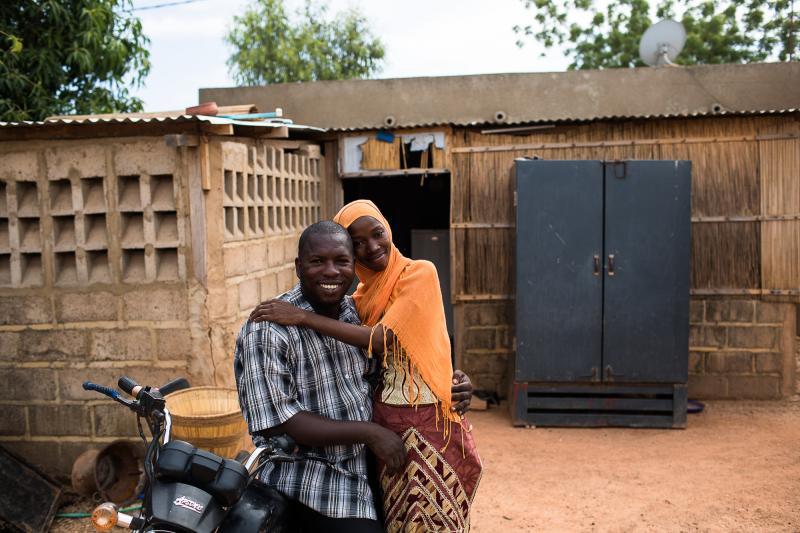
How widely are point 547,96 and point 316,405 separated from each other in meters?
5.83

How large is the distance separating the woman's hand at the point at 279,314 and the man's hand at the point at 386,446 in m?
0.38

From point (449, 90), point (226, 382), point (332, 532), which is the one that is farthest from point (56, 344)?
point (449, 90)

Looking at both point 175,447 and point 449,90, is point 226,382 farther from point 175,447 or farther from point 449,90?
point 449,90

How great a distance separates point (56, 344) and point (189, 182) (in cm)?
136

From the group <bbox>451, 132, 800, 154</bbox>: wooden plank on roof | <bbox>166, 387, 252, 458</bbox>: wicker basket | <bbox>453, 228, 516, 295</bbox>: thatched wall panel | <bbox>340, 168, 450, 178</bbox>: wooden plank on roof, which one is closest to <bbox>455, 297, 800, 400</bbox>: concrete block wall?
<bbox>453, 228, 516, 295</bbox>: thatched wall panel

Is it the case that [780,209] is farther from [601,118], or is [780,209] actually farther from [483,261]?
[483,261]

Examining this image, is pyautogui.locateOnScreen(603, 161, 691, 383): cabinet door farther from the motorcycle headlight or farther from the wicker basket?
the motorcycle headlight

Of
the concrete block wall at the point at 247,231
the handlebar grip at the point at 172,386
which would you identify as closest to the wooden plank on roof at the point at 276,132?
the concrete block wall at the point at 247,231

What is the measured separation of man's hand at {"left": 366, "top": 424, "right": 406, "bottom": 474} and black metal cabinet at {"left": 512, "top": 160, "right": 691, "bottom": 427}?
441 centimetres

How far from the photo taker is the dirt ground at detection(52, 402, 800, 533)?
4.45 meters

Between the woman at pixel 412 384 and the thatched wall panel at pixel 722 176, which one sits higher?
the thatched wall panel at pixel 722 176

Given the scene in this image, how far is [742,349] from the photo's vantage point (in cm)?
699

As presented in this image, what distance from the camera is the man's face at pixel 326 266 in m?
2.02

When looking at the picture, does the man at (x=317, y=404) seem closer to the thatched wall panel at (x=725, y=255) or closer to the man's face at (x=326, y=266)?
the man's face at (x=326, y=266)
